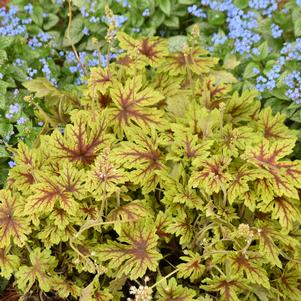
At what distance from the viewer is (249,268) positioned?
243cm

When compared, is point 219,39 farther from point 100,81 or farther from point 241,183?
point 241,183

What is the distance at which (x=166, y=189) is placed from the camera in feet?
8.55

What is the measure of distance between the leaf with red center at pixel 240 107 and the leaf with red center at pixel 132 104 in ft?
1.40

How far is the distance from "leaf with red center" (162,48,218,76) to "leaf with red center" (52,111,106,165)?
63cm

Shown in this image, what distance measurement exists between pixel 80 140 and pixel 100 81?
398mm

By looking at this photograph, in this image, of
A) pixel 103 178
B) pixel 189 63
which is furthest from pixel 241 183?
pixel 189 63

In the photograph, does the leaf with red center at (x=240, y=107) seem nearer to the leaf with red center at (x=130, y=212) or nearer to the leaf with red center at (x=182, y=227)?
the leaf with red center at (x=182, y=227)

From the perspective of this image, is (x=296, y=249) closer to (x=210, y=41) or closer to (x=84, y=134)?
(x=84, y=134)

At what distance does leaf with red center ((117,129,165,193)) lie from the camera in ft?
8.44

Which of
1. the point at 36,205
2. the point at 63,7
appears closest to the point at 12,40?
the point at 63,7

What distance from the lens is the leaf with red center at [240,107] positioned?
3.00 meters

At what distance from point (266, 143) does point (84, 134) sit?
85 cm

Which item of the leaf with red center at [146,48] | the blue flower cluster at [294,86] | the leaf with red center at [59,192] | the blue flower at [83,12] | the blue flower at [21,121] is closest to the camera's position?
the leaf with red center at [59,192]

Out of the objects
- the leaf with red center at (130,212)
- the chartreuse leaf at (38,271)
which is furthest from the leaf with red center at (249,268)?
the chartreuse leaf at (38,271)
